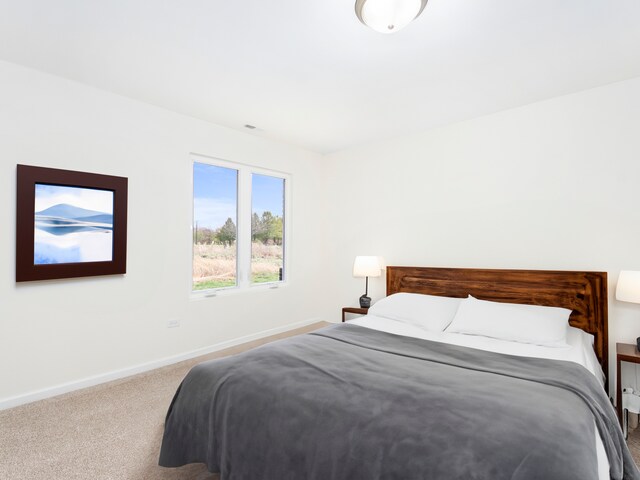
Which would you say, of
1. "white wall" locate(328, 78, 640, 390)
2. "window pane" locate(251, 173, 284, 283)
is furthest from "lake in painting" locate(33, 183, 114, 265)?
"white wall" locate(328, 78, 640, 390)

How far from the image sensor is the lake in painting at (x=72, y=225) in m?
2.66

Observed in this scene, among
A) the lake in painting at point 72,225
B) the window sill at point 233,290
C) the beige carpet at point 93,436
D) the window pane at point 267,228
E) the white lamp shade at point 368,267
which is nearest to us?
the beige carpet at point 93,436

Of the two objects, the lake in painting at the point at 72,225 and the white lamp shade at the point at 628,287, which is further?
the lake in painting at the point at 72,225

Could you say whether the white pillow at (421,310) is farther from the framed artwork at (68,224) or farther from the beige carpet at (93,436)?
the framed artwork at (68,224)

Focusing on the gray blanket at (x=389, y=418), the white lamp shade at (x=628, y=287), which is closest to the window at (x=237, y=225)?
the gray blanket at (x=389, y=418)

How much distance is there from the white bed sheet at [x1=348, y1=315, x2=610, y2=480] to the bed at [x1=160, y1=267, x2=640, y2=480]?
21 mm

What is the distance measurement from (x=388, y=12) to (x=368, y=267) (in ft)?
8.82

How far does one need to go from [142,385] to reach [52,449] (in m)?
0.90

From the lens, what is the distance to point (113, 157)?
3.05 meters

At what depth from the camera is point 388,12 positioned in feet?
5.97

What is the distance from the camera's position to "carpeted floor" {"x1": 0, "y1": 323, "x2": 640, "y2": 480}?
74.1 inches

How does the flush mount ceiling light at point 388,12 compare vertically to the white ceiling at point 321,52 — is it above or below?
below

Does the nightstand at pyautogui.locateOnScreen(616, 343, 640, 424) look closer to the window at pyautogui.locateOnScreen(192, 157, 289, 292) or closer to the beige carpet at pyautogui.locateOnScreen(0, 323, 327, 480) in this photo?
the beige carpet at pyautogui.locateOnScreen(0, 323, 327, 480)

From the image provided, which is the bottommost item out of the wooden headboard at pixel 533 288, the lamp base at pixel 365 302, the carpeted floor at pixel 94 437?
the carpeted floor at pixel 94 437
